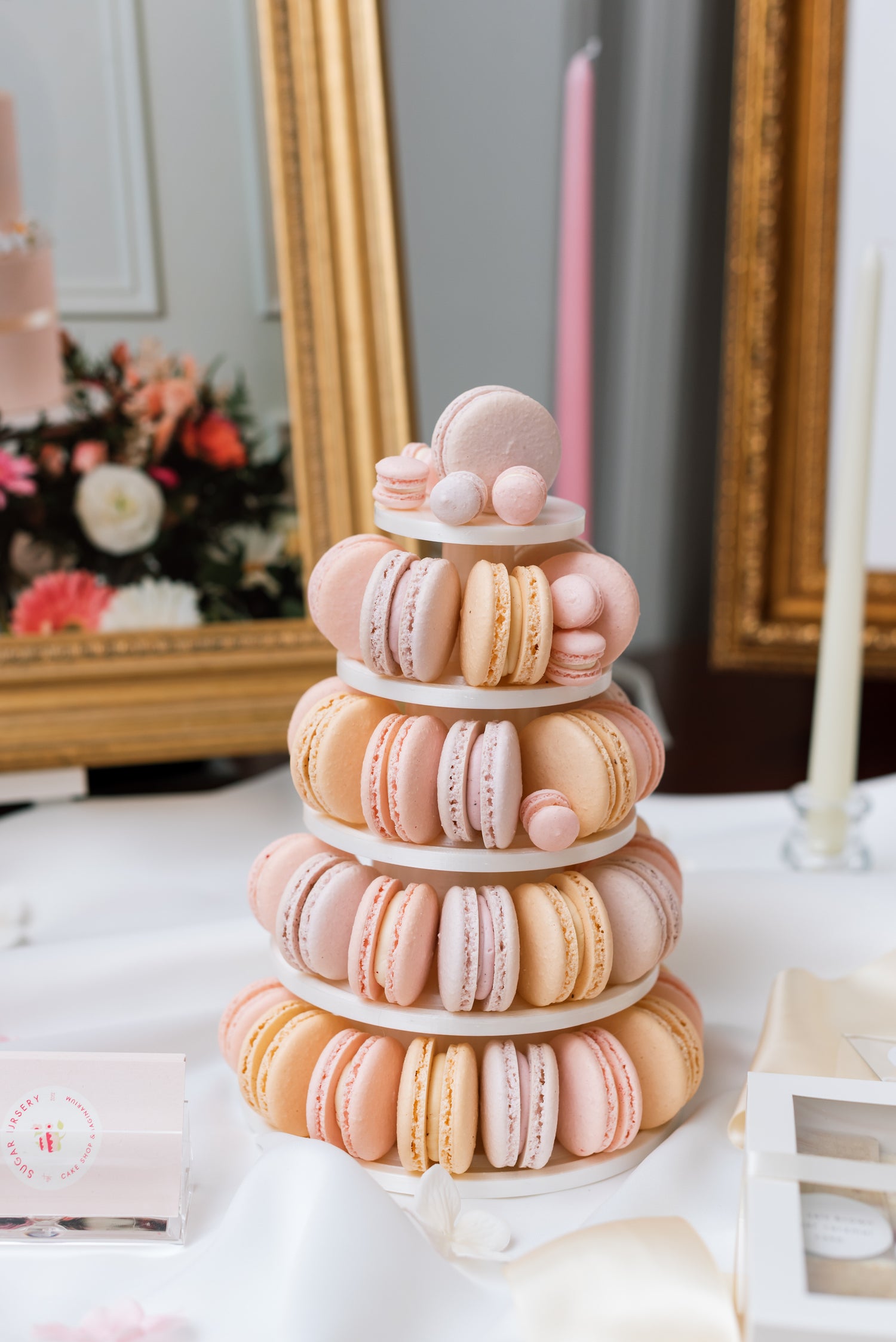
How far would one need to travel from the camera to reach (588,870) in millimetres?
567

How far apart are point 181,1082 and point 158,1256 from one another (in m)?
0.07

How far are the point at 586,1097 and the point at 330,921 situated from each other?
137 millimetres

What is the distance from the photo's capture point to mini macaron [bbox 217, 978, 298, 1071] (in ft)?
1.91

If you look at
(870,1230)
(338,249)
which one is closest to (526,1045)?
(870,1230)

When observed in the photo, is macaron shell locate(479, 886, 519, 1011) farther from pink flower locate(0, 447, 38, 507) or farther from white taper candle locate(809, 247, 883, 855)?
pink flower locate(0, 447, 38, 507)

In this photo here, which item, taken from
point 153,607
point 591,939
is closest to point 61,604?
point 153,607

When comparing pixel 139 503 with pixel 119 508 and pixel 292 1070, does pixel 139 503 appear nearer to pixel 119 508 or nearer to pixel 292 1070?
pixel 119 508

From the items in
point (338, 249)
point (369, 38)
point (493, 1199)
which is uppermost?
point (369, 38)

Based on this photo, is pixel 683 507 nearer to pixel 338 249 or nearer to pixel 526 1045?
pixel 338 249

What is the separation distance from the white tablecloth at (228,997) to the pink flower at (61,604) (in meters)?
0.14

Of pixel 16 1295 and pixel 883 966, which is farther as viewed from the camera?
pixel 883 966

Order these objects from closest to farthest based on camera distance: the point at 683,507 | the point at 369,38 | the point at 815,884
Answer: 1. the point at 815,884
2. the point at 369,38
3. the point at 683,507

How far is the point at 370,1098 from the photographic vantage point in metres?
0.53

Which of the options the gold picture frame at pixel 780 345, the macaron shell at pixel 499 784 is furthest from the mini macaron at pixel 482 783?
the gold picture frame at pixel 780 345
